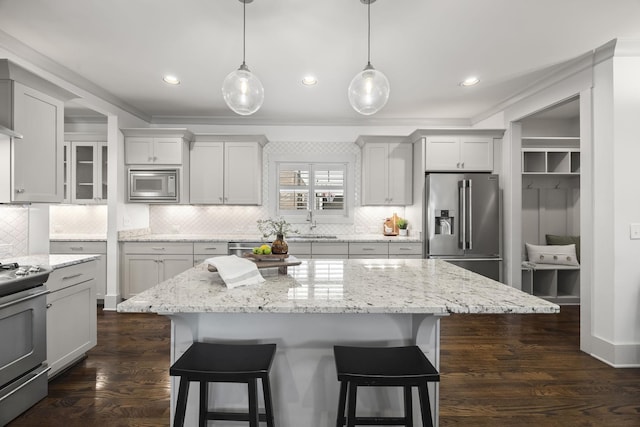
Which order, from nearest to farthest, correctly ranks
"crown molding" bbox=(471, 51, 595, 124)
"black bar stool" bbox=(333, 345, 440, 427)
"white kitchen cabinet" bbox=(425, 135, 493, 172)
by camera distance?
1. "black bar stool" bbox=(333, 345, 440, 427)
2. "crown molding" bbox=(471, 51, 595, 124)
3. "white kitchen cabinet" bbox=(425, 135, 493, 172)

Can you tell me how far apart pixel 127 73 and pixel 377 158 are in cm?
314

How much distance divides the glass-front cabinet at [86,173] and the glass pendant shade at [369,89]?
413 centimetres

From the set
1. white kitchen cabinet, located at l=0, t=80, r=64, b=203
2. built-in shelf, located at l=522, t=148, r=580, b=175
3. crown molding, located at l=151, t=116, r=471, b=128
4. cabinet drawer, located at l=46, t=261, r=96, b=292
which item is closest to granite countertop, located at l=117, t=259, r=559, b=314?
cabinet drawer, located at l=46, t=261, r=96, b=292

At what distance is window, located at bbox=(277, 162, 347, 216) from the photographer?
507cm

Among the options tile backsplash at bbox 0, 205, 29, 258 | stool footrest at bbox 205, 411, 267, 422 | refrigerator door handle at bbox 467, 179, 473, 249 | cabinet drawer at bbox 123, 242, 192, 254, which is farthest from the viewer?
cabinet drawer at bbox 123, 242, 192, 254

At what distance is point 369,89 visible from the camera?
6.14 ft

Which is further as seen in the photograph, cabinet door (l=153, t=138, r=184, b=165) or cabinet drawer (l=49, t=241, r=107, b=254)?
cabinet door (l=153, t=138, r=184, b=165)

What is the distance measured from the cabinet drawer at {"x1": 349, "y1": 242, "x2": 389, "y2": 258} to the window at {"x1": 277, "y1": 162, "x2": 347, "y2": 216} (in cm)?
78

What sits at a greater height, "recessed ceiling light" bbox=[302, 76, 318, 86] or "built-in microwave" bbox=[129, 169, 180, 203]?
"recessed ceiling light" bbox=[302, 76, 318, 86]

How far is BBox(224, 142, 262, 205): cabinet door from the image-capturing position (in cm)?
473

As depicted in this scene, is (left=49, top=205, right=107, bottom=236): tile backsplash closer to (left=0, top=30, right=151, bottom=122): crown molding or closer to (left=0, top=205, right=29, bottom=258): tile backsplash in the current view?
(left=0, top=30, right=151, bottom=122): crown molding

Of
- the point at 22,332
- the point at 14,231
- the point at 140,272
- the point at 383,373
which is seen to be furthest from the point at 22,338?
the point at 140,272

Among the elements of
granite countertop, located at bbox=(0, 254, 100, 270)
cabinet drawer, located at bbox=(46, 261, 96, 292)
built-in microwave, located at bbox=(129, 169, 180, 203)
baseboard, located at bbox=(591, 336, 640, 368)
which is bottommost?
baseboard, located at bbox=(591, 336, 640, 368)

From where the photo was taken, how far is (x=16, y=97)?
245 centimetres
